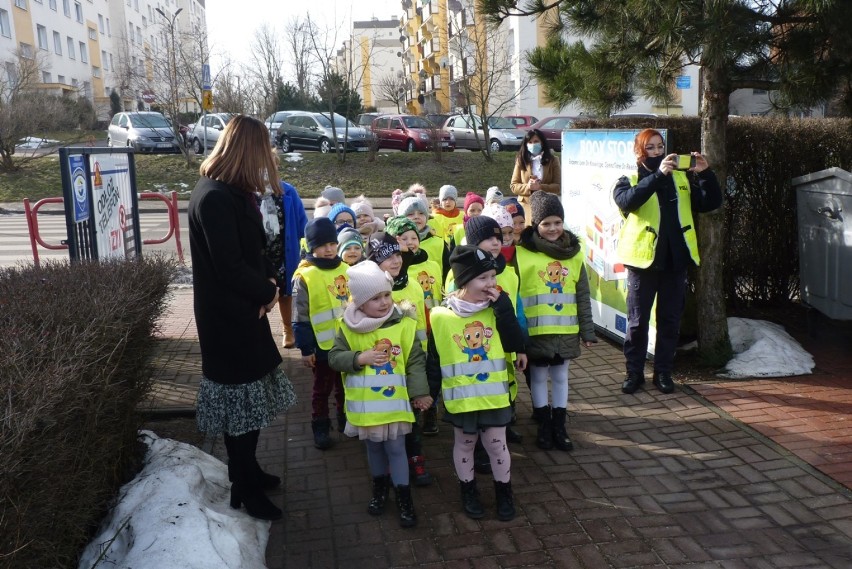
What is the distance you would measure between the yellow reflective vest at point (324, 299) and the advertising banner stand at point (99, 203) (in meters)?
1.90

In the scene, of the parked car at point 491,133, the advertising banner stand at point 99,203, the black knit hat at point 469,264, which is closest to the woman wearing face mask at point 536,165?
the black knit hat at point 469,264

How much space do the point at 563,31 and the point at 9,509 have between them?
555 cm

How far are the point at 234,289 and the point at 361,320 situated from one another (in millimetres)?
661

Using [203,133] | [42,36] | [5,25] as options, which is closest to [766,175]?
[203,133]

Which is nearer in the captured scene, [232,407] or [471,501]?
[232,407]

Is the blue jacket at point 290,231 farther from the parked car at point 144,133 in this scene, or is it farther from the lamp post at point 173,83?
the parked car at point 144,133

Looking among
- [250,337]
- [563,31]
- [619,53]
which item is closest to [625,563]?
[250,337]

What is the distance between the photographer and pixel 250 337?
361cm

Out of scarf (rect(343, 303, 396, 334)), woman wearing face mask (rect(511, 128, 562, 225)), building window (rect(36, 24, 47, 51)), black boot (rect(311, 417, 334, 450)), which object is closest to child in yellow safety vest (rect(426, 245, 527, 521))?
scarf (rect(343, 303, 396, 334))

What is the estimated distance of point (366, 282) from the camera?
373 cm

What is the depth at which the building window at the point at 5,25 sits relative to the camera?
4025 cm

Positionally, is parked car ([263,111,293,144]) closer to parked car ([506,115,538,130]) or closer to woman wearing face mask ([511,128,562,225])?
parked car ([506,115,538,130])

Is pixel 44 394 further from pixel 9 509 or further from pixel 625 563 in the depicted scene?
pixel 625 563

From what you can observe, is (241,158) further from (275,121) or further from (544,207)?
(275,121)
